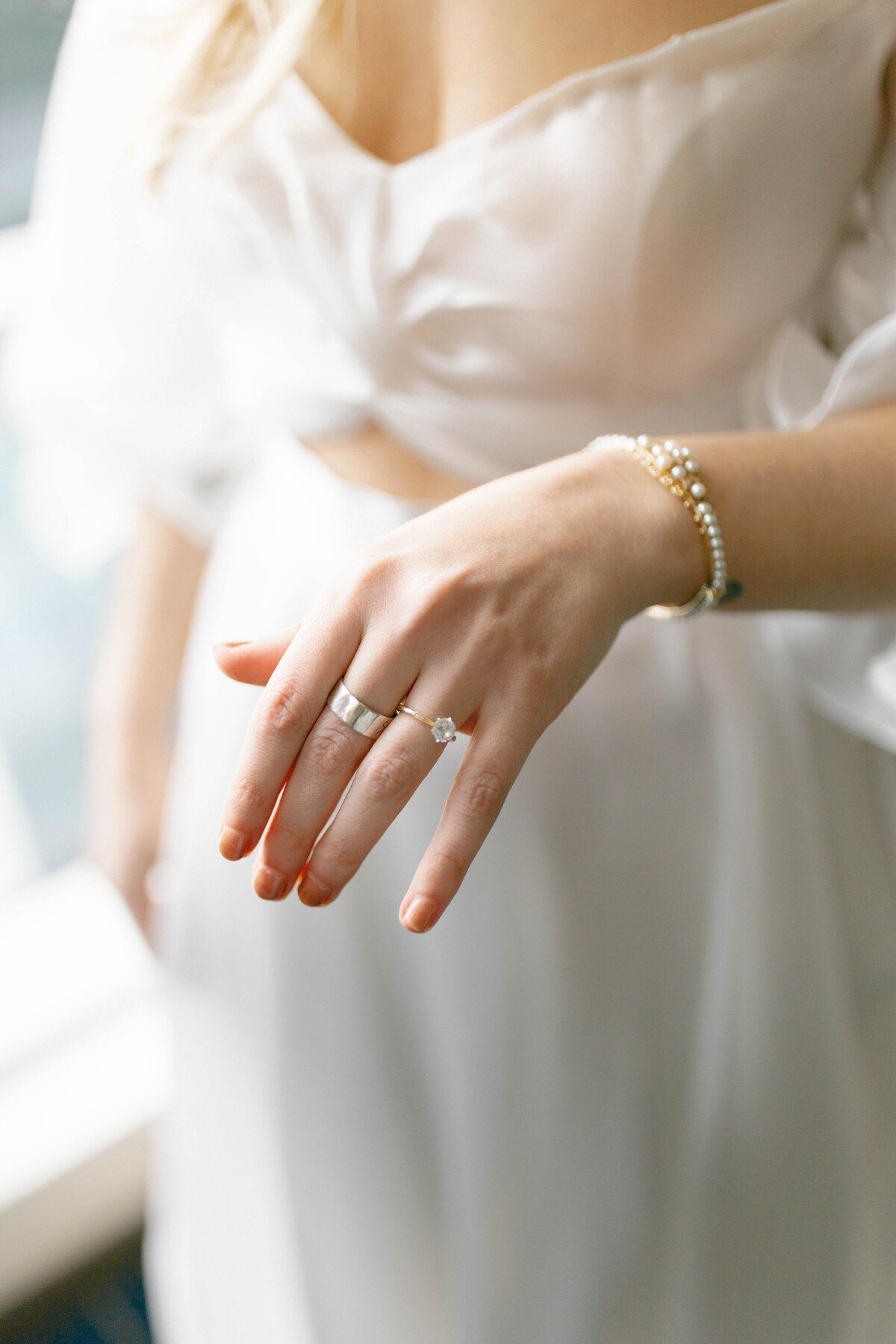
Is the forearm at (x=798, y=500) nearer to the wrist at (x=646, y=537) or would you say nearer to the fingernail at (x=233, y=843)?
the wrist at (x=646, y=537)

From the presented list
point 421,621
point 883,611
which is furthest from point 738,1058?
point 421,621

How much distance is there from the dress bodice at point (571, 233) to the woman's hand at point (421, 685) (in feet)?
0.69

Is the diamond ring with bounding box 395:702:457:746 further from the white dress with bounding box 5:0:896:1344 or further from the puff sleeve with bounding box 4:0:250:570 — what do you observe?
the puff sleeve with bounding box 4:0:250:570

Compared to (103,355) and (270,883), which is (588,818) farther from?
(103,355)

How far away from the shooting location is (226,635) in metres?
0.84

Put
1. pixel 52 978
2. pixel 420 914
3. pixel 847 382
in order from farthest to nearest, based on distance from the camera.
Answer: pixel 52 978
pixel 847 382
pixel 420 914

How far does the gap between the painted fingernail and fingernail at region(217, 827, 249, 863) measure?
0.04 ft

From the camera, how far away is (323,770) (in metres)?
0.47

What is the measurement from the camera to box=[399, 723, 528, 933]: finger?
1.46 feet

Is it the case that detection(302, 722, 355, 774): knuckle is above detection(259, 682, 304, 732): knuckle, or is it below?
below

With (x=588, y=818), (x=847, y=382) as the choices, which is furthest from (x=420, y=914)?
(x=847, y=382)

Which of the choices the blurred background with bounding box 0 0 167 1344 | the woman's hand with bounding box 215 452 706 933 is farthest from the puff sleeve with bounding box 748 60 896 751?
the blurred background with bounding box 0 0 167 1344

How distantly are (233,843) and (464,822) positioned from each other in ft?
0.37

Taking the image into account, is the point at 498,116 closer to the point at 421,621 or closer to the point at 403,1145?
the point at 421,621
